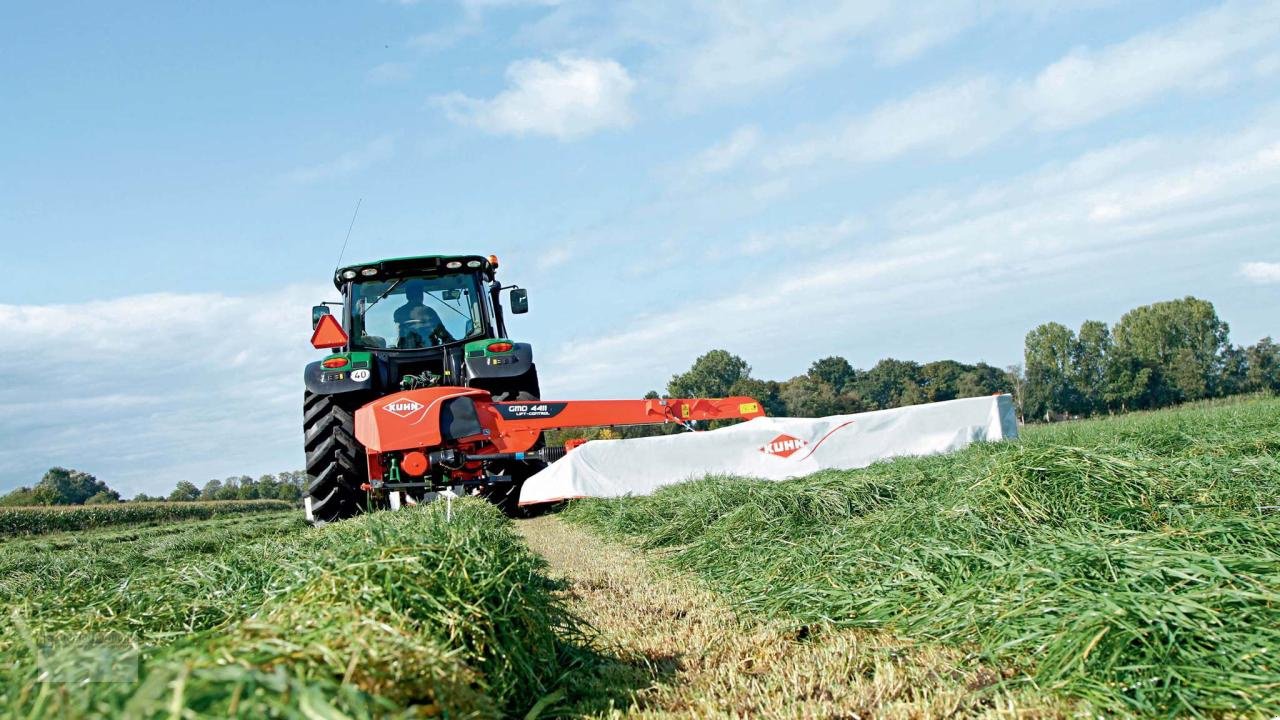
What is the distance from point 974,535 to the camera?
3.29m

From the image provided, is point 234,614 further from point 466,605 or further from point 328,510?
point 328,510

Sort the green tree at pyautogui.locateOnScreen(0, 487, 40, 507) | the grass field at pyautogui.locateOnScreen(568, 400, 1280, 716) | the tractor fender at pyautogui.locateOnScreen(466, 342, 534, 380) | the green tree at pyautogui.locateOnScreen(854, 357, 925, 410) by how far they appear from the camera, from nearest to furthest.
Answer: the grass field at pyautogui.locateOnScreen(568, 400, 1280, 716) → the tractor fender at pyautogui.locateOnScreen(466, 342, 534, 380) → the green tree at pyautogui.locateOnScreen(0, 487, 40, 507) → the green tree at pyautogui.locateOnScreen(854, 357, 925, 410)

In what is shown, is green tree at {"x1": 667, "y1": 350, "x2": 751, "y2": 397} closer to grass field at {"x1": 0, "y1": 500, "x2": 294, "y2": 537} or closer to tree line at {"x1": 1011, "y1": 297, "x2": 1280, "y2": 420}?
tree line at {"x1": 1011, "y1": 297, "x2": 1280, "y2": 420}

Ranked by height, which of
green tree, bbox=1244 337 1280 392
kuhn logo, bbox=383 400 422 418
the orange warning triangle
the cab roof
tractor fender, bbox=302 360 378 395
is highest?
the cab roof

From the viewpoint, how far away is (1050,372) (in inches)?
2501

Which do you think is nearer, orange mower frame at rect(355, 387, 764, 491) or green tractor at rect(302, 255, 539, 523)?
orange mower frame at rect(355, 387, 764, 491)

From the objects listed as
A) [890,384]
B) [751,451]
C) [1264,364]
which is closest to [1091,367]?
[1264,364]

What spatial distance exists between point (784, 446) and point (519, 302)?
368 centimetres

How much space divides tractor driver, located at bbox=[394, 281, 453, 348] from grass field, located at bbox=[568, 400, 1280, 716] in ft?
Answer: 15.2

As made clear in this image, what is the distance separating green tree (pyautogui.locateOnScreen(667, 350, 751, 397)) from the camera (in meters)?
51.6

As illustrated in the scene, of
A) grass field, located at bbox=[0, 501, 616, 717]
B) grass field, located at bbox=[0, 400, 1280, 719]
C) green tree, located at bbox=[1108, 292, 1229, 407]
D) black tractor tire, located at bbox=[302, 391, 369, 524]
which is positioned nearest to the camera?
grass field, located at bbox=[0, 501, 616, 717]

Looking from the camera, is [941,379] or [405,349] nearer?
[405,349]

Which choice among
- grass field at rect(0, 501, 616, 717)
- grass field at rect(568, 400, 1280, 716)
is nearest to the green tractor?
grass field at rect(568, 400, 1280, 716)

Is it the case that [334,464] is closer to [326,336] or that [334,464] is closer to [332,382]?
[332,382]
